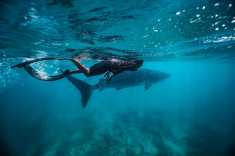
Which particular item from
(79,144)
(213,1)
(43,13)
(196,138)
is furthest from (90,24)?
(196,138)

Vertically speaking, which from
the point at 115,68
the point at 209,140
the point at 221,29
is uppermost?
the point at 221,29

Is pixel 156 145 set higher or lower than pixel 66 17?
lower

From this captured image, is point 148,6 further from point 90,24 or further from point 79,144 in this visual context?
point 79,144

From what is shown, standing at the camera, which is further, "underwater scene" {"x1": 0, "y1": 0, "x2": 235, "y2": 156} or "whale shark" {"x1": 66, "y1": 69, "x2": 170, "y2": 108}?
"whale shark" {"x1": 66, "y1": 69, "x2": 170, "y2": 108}

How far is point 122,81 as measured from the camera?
16.7 metres

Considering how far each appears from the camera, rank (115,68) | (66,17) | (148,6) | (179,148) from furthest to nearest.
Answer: (179,148) → (66,17) → (148,6) → (115,68)

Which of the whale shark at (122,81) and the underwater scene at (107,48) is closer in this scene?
the underwater scene at (107,48)

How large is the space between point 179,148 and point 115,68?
16009 millimetres

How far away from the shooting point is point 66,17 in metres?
10.8

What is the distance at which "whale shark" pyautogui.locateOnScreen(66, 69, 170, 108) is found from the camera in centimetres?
1265

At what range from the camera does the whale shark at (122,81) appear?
12648 millimetres

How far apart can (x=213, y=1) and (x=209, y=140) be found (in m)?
15.9

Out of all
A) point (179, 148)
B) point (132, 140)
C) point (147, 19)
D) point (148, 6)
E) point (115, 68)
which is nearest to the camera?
point (115, 68)

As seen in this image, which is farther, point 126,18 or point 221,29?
point 221,29
